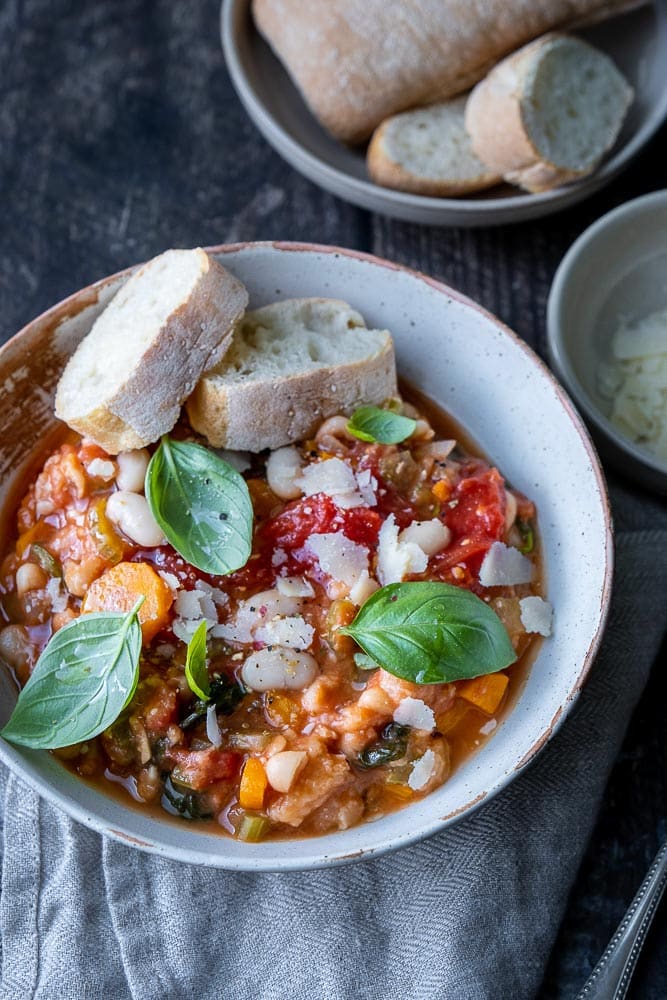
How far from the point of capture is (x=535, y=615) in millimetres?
3045

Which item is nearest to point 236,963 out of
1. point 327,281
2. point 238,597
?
point 238,597

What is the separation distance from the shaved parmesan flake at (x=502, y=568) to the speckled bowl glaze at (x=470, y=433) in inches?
6.4

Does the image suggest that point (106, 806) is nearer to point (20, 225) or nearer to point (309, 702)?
point (309, 702)

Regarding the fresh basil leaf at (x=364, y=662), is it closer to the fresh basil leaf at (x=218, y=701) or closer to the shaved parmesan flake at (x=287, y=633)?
the shaved parmesan flake at (x=287, y=633)

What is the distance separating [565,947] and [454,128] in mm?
2871

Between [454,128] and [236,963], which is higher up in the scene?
[454,128]

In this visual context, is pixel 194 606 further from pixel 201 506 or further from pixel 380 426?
pixel 380 426

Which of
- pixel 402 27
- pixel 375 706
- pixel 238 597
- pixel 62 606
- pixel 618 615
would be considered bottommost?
pixel 618 615

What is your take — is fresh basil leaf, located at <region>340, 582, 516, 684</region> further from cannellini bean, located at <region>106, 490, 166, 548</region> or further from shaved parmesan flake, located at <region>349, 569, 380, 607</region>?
cannellini bean, located at <region>106, 490, 166, 548</region>

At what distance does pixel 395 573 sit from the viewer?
2.88m

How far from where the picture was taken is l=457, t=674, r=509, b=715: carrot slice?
295cm

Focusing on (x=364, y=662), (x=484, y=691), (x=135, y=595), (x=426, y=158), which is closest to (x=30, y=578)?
(x=135, y=595)

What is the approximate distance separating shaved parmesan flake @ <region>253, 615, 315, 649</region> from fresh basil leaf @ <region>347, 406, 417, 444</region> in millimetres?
569

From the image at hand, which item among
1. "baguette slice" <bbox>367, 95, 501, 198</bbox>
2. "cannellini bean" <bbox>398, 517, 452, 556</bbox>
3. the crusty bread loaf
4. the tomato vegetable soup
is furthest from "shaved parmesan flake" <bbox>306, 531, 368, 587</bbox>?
the crusty bread loaf
